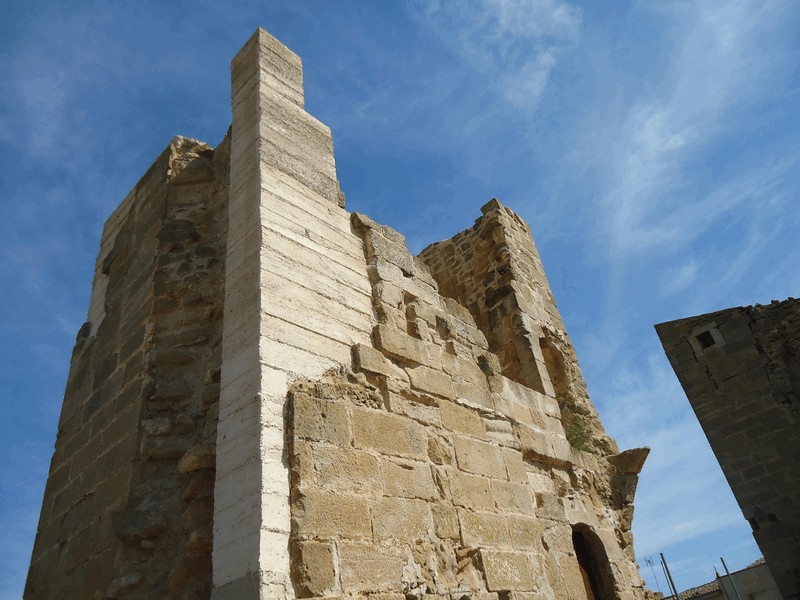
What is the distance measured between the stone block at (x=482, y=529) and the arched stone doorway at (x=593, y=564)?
1221mm

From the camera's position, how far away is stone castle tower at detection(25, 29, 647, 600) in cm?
275

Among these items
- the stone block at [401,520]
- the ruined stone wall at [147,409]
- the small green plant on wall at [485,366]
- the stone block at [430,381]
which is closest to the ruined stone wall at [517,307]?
the small green plant on wall at [485,366]

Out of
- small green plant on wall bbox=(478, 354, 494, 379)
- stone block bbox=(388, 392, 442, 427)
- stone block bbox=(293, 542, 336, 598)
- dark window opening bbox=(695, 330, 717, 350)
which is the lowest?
stone block bbox=(293, 542, 336, 598)

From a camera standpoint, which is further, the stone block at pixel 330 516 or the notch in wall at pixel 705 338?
the notch in wall at pixel 705 338

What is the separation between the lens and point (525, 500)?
411cm

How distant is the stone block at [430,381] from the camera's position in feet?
12.4

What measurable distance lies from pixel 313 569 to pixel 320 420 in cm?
68

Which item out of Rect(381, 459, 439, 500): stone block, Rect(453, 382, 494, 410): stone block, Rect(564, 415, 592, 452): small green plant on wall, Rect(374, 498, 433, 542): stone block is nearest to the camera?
Rect(374, 498, 433, 542): stone block

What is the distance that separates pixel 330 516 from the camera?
2717mm

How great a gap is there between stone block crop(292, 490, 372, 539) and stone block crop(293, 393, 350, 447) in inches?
10.5

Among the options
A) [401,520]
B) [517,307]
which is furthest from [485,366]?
[401,520]

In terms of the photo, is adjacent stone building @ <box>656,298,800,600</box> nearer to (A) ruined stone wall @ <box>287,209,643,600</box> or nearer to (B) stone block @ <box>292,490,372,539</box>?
(A) ruined stone wall @ <box>287,209,643,600</box>

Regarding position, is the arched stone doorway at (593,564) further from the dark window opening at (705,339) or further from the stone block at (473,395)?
the dark window opening at (705,339)

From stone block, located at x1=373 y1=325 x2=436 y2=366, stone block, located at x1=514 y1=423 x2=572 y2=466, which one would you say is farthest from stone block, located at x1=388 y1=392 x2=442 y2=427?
stone block, located at x1=514 y1=423 x2=572 y2=466
